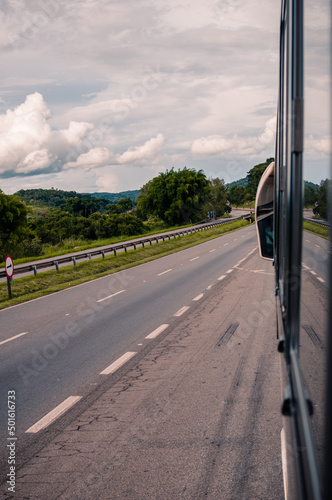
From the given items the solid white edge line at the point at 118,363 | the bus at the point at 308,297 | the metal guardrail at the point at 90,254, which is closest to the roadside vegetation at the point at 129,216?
the metal guardrail at the point at 90,254

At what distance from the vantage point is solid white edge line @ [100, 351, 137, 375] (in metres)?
7.41

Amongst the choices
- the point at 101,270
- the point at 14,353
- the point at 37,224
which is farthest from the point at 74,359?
the point at 37,224

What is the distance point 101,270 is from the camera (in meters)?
26.3

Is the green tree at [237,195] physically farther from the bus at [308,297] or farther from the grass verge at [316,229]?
the grass verge at [316,229]

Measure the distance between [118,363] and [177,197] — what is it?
87.3m

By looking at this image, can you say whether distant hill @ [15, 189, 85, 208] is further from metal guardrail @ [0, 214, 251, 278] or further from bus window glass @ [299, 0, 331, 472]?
bus window glass @ [299, 0, 331, 472]

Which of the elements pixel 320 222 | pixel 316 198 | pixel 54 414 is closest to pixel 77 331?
pixel 54 414

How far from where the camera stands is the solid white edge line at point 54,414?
545 cm

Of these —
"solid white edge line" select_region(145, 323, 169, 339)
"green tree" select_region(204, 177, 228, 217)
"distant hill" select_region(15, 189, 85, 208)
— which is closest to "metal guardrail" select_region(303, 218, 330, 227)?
"solid white edge line" select_region(145, 323, 169, 339)

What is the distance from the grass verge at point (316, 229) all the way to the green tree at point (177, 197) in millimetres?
90493

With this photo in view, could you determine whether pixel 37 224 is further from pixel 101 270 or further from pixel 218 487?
pixel 218 487

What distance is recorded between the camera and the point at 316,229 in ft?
5.17

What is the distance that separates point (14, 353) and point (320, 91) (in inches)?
339

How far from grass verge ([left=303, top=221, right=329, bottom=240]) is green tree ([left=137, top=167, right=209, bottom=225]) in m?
90.5
